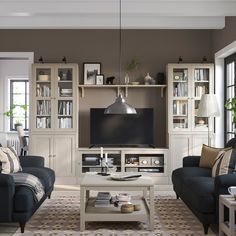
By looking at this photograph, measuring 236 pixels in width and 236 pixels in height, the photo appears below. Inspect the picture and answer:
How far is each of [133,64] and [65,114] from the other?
1.49m

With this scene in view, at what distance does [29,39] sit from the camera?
8.32m

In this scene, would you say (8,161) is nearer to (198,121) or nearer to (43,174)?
(43,174)

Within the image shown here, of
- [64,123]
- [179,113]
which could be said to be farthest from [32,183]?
[179,113]

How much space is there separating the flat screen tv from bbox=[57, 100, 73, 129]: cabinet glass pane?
37 cm

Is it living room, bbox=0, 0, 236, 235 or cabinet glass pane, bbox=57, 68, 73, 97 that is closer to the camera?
living room, bbox=0, 0, 236, 235

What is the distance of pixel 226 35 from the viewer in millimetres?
7406

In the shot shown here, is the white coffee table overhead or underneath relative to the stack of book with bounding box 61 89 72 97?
underneath

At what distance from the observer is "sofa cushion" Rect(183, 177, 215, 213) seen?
14.7 feet

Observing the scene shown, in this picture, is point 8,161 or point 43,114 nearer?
point 8,161

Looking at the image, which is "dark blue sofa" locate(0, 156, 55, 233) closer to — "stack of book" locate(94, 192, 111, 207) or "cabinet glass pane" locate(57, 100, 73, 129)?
"stack of book" locate(94, 192, 111, 207)

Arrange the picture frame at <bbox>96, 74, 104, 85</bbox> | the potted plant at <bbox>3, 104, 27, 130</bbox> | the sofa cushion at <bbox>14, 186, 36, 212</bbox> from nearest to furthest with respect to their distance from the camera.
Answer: the sofa cushion at <bbox>14, 186, 36, 212</bbox>
the picture frame at <bbox>96, 74, 104, 85</bbox>
the potted plant at <bbox>3, 104, 27, 130</bbox>

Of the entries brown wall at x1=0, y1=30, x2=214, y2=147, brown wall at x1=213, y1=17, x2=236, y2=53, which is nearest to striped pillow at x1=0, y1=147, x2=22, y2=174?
brown wall at x1=0, y1=30, x2=214, y2=147

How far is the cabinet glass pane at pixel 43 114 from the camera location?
795cm

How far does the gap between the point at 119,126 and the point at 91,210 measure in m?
3.31
